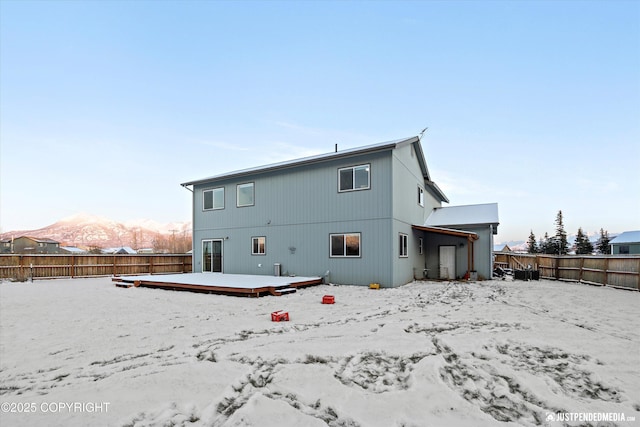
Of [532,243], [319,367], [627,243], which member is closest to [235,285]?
[319,367]

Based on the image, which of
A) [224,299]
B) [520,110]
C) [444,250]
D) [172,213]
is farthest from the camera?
[172,213]

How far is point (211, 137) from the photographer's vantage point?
18922 mm

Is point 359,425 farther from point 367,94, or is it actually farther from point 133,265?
point 133,265

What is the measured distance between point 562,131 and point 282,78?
13.9 metres

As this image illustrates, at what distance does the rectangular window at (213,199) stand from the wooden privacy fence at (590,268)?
16.2 m

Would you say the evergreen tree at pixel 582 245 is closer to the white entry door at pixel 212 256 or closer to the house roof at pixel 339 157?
the house roof at pixel 339 157

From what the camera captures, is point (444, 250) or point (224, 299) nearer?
point (224, 299)

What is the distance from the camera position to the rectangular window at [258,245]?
13.9 m

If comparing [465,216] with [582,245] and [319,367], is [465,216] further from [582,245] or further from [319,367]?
[582,245]

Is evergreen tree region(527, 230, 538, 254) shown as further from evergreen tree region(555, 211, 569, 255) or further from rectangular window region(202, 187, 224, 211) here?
rectangular window region(202, 187, 224, 211)

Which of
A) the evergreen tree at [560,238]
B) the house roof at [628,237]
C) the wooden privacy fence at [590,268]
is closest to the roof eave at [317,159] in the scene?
the wooden privacy fence at [590,268]

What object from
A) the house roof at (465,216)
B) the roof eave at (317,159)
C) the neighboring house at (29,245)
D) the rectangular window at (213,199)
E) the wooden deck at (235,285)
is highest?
the roof eave at (317,159)

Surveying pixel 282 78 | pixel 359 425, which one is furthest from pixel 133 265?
pixel 359 425

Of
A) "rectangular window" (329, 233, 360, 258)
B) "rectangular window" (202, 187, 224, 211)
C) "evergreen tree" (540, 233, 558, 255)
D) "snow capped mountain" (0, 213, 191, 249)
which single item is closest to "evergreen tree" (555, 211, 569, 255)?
"evergreen tree" (540, 233, 558, 255)
